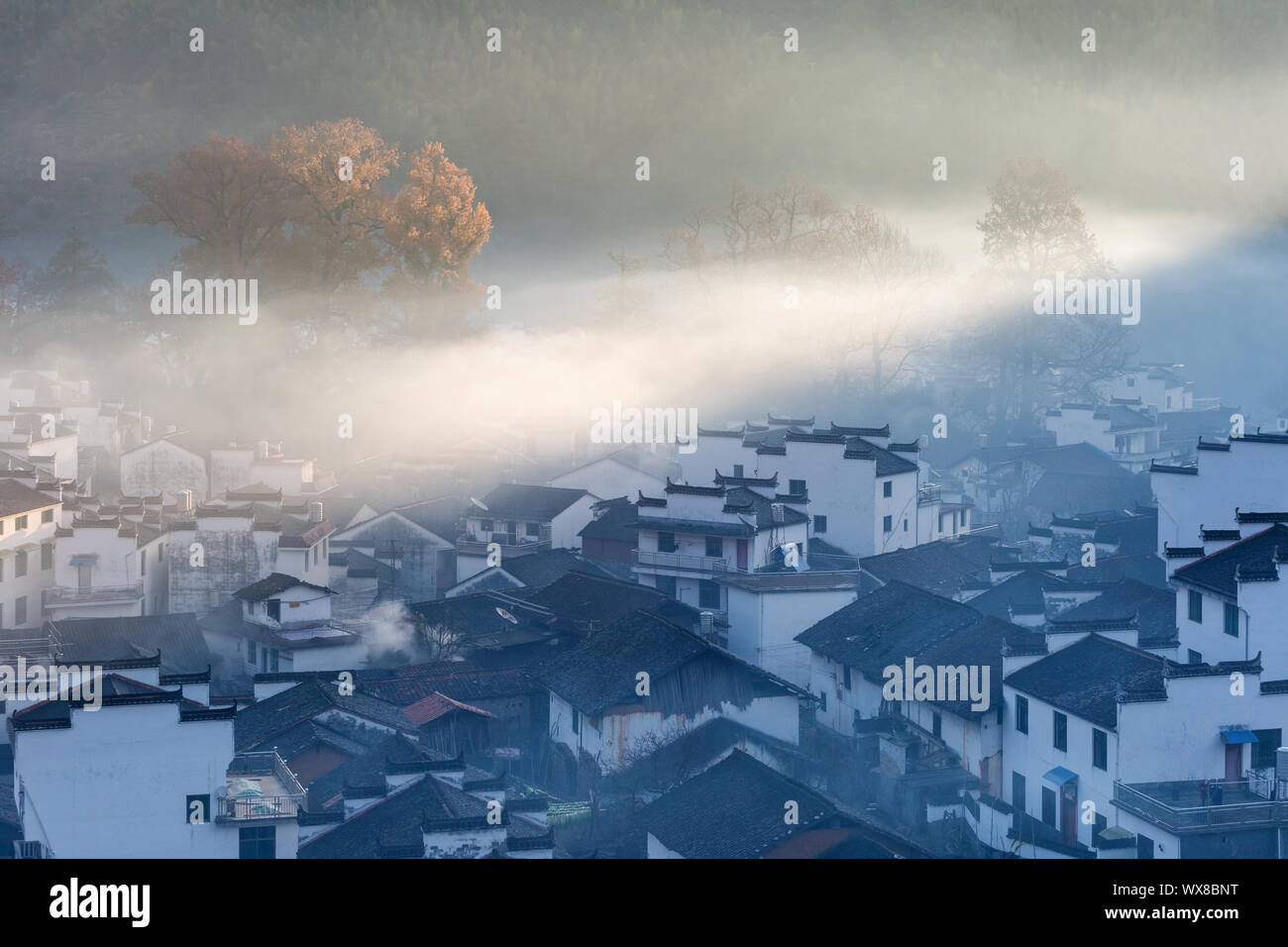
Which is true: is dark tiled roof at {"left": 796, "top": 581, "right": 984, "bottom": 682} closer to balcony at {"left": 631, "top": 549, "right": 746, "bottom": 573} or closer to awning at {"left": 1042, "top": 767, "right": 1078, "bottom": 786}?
balcony at {"left": 631, "top": 549, "right": 746, "bottom": 573}

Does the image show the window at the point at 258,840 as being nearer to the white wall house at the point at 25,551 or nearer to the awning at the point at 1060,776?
the awning at the point at 1060,776

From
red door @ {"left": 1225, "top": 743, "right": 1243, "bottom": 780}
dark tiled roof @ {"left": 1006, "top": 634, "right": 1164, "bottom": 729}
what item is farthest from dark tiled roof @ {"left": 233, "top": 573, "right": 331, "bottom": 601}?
red door @ {"left": 1225, "top": 743, "right": 1243, "bottom": 780}

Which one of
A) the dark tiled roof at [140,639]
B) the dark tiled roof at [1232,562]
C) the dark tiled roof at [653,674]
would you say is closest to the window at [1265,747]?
the dark tiled roof at [1232,562]

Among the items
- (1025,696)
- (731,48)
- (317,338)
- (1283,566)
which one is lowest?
(1025,696)

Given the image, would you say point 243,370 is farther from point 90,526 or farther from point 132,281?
point 132,281

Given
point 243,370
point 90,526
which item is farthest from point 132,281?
point 90,526
